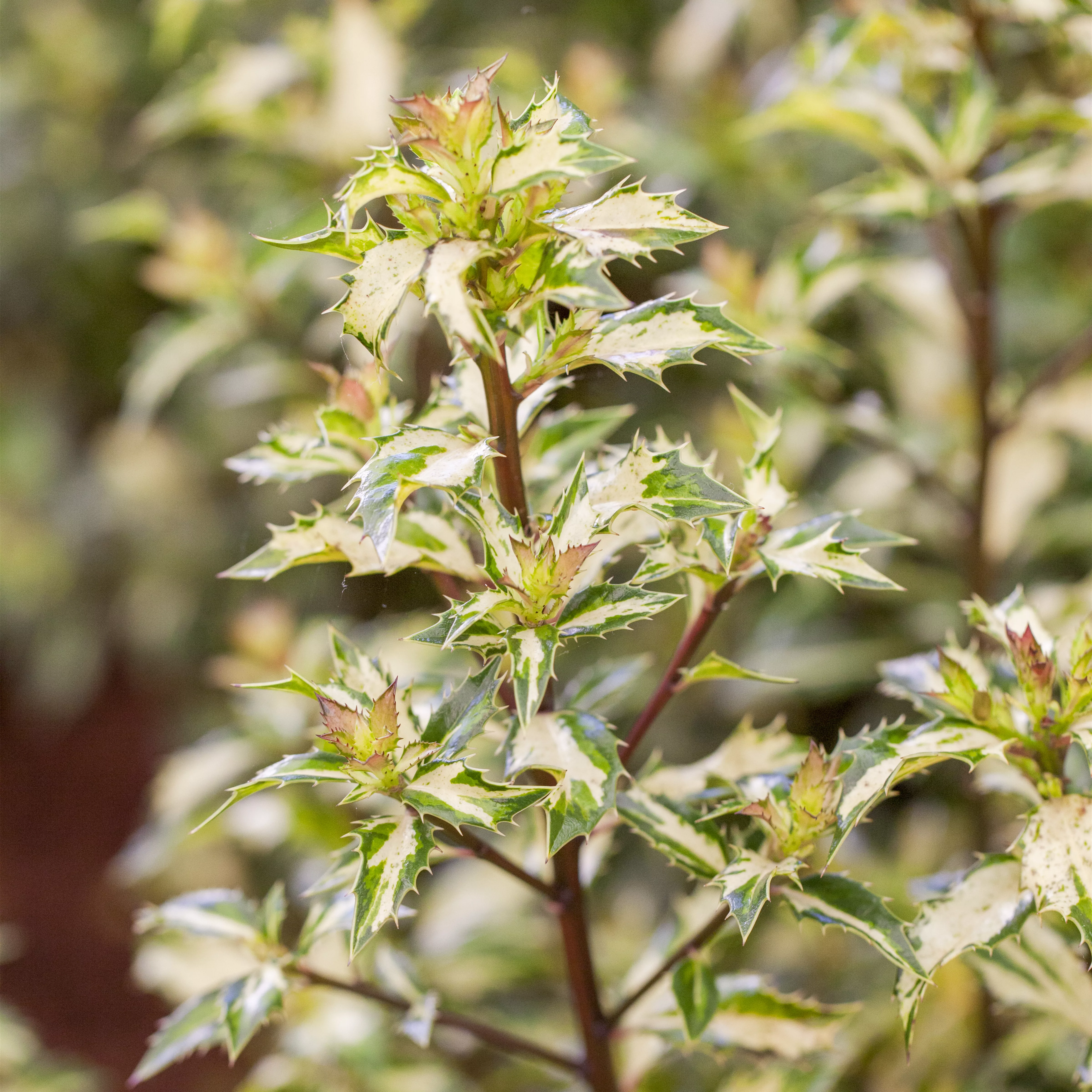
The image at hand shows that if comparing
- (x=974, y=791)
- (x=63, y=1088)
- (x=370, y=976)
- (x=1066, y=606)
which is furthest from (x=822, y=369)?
(x=63, y=1088)

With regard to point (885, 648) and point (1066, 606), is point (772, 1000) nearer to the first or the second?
point (1066, 606)

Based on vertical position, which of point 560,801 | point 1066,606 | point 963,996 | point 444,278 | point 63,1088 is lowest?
point 63,1088

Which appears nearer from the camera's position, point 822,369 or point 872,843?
point 822,369

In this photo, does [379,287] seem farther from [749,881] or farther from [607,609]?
[749,881]

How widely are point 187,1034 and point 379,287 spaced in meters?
0.46

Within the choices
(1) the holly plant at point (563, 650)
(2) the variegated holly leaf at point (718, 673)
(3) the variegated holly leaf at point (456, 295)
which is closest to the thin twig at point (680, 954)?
(1) the holly plant at point (563, 650)

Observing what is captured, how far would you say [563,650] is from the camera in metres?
0.60

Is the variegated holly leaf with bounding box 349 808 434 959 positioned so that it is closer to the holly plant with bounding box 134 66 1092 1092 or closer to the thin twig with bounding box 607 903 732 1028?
the holly plant with bounding box 134 66 1092 1092

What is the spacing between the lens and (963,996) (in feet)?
3.26

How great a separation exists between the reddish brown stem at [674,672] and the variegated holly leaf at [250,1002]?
230 mm

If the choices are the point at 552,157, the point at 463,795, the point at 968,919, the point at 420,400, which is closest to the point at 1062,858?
the point at 968,919

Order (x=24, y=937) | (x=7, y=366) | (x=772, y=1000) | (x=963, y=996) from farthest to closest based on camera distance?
(x=7, y=366), (x=24, y=937), (x=963, y=996), (x=772, y=1000)

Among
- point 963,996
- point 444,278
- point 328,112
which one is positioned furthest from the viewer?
point 328,112

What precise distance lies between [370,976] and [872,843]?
691mm
